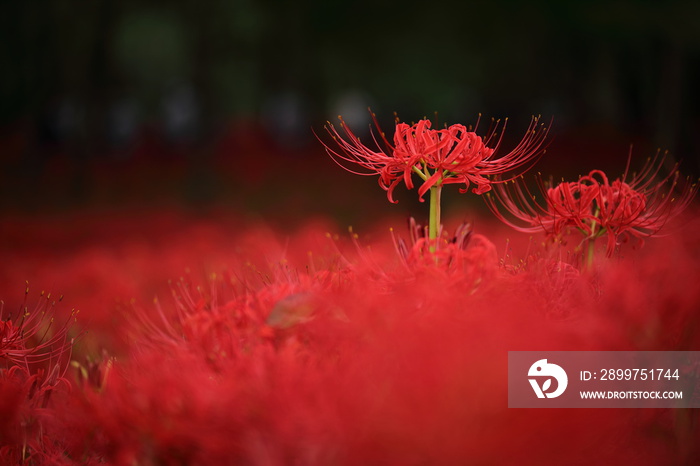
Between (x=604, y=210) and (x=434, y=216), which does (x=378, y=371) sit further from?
(x=604, y=210)

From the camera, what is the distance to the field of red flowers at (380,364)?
32.9 inches

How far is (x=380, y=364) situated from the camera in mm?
863

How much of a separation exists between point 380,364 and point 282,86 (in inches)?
370

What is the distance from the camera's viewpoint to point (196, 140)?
8672 millimetres

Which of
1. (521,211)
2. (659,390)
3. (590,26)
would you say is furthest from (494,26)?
(659,390)

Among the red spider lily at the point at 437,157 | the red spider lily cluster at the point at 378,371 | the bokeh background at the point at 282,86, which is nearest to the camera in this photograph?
the red spider lily cluster at the point at 378,371

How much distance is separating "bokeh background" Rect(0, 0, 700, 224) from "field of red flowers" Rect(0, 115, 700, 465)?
510cm

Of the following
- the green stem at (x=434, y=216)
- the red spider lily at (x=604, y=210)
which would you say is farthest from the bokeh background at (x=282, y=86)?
the green stem at (x=434, y=216)

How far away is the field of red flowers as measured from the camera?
2.74 ft

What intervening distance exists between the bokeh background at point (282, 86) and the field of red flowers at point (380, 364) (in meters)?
5.10

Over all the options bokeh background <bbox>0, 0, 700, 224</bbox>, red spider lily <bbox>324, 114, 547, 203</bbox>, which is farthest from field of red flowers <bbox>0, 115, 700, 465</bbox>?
bokeh background <bbox>0, 0, 700, 224</bbox>

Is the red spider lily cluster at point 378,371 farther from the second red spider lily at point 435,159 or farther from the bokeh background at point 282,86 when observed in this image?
the bokeh background at point 282,86

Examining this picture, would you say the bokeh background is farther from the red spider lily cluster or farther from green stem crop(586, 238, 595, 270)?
the red spider lily cluster

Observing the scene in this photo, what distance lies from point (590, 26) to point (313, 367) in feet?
13.4
